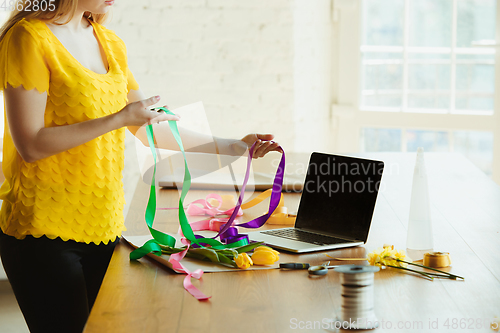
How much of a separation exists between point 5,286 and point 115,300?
2.23m

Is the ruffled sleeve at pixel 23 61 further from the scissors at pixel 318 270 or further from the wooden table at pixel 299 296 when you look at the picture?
the scissors at pixel 318 270

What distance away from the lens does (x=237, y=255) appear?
1.11m

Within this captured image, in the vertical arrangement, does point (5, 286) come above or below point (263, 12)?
below

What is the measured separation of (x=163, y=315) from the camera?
87 centimetres

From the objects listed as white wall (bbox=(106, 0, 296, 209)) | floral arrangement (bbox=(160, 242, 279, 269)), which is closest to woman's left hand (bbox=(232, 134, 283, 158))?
floral arrangement (bbox=(160, 242, 279, 269))

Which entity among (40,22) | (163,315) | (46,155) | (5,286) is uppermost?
(40,22)

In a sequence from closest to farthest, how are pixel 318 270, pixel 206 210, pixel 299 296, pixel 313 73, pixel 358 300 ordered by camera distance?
pixel 358 300
pixel 299 296
pixel 318 270
pixel 206 210
pixel 313 73

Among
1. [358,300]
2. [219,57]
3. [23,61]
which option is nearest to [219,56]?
[219,57]

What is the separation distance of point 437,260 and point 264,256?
0.34m

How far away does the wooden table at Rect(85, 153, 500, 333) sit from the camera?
83cm

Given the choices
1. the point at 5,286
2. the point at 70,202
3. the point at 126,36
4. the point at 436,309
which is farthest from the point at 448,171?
the point at 5,286

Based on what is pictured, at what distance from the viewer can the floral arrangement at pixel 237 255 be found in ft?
3.58

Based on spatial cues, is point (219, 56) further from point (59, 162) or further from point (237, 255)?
point (237, 255)

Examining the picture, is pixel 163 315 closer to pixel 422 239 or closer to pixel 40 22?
pixel 422 239
